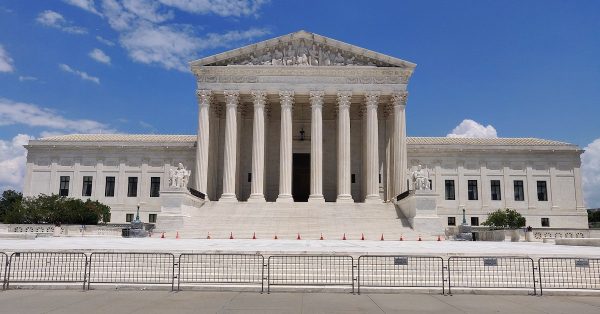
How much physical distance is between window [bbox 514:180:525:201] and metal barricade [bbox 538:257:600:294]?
158 ft

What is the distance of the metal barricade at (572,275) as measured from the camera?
12.9 m

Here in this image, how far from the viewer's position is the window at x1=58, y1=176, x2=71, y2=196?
197 feet

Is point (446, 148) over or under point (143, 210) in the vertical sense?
over

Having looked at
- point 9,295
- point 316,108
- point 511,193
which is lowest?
point 9,295

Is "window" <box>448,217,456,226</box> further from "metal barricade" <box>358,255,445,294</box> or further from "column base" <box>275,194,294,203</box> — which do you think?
"metal barricade" <box>358,255,445,294</box>

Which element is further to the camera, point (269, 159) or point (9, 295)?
point (269, 159)

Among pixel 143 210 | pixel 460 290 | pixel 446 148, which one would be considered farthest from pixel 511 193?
pixel 460 290

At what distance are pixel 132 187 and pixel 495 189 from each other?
43.7 metres

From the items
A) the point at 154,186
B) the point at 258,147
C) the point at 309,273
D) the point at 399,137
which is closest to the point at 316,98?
the point at 258,147

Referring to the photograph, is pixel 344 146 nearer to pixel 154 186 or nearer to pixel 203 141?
pixel 203 141

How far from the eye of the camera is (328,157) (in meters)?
55.4

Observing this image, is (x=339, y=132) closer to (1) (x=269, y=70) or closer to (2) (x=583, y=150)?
(1) (x=269, y=70)

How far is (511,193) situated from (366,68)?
25134mm

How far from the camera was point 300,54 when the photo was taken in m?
49.1
